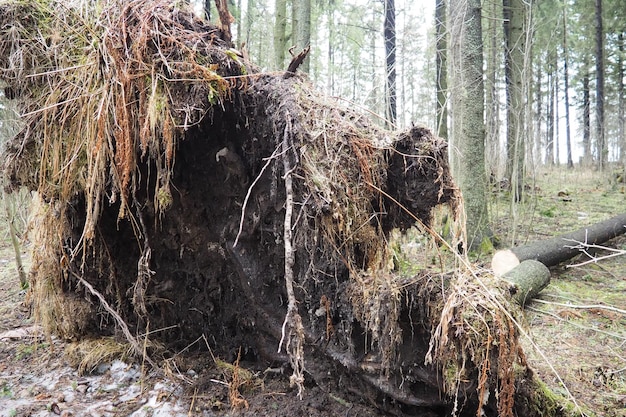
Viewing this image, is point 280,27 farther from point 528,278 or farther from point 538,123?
point 538,123

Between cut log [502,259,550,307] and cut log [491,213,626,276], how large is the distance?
147 mm

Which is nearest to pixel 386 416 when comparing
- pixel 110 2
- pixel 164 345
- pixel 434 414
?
pixel 434 414

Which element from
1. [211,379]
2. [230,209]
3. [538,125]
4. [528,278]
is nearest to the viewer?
[211,379]

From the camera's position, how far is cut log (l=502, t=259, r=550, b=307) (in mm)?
4738

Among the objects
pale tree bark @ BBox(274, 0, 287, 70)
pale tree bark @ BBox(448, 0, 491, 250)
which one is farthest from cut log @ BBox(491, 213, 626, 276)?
pale tree bark @ BBox(274, 0, 287, 70)

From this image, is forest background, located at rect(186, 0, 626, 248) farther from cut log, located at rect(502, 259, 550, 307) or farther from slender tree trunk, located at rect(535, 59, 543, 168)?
cut log, located at rect(502, 259, 550, 307)

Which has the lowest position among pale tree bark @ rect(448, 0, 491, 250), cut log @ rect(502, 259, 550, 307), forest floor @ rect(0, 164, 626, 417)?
forest floor @ rect(0, 164, 626, 417)

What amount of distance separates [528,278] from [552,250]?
1508 mm

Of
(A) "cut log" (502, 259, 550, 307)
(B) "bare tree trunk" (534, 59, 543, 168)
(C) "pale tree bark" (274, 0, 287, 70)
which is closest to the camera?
(A) "cut log" (502, 259, 550, 307)

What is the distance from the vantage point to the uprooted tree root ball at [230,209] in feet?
8.37

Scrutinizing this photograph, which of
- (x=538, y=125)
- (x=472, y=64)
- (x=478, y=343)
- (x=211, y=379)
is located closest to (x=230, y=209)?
(x=211, y=379)

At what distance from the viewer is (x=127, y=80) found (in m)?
2.99

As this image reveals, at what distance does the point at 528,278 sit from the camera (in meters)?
4.91

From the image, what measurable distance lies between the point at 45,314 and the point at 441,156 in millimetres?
4150
